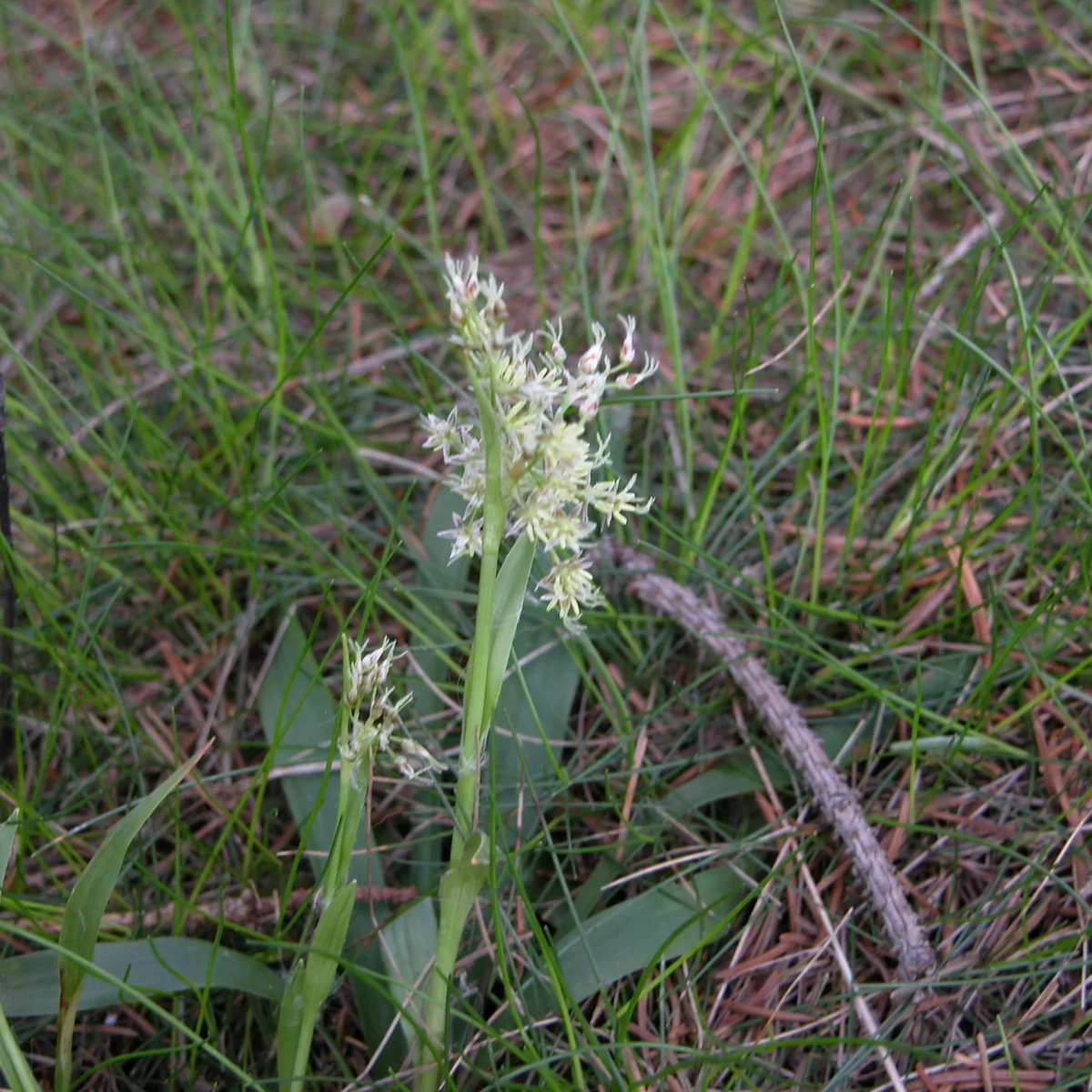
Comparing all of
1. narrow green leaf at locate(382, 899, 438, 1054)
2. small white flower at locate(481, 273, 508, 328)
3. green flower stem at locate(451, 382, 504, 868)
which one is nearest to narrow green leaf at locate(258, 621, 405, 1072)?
narrow green leaf at locate(382, 899, 438, 1054)

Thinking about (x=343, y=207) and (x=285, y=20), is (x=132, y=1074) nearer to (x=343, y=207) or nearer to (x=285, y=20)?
(x=343, y=207)

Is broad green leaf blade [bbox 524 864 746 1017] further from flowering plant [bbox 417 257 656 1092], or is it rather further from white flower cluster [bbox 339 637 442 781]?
white flower cluster [bbox 339 637 442 781]

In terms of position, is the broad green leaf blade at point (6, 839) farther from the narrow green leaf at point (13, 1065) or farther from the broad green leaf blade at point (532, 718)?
the broad green leaf blade at point (532, 718)

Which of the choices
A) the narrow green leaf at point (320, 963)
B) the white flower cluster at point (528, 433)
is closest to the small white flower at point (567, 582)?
the white flower cluster at point (528, 433)

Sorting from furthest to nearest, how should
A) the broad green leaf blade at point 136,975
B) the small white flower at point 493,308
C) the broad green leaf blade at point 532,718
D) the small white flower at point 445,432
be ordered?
1. the broad green leaf blade at point 532,718
2. the broad green leaf blade at point 136,975
3. the small white flower at point 445,432
4. the small white flower at point 493,308

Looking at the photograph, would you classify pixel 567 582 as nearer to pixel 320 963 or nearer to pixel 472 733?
pixel 472 733
